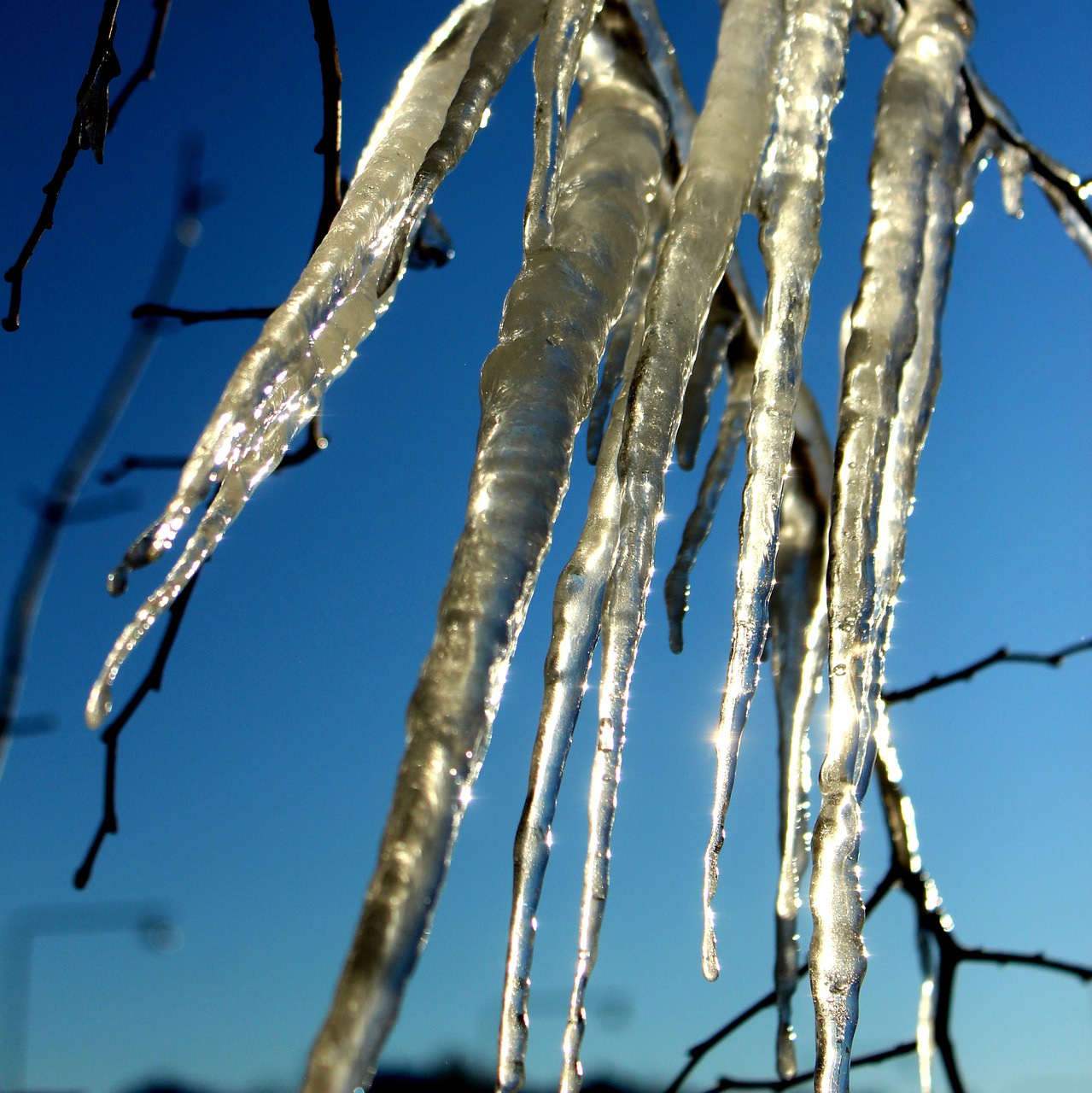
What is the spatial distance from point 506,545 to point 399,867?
208 mm

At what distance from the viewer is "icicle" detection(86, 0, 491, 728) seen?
26.5 inches

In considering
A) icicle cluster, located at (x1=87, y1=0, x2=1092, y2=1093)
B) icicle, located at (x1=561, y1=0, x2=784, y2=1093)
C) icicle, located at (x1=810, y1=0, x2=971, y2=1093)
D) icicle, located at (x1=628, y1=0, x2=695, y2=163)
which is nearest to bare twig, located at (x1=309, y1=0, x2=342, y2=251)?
icicle cluster, located at (x1=87, y1=0, x2=1092, y2=1093)

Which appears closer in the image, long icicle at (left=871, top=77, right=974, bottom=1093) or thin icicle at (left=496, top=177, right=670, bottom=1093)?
thin icicle at (left=496, top=177, right=670, bottom=1093)

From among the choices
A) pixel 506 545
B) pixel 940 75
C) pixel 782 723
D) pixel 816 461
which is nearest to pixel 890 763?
pixel 782 723

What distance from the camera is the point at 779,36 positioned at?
1.04m

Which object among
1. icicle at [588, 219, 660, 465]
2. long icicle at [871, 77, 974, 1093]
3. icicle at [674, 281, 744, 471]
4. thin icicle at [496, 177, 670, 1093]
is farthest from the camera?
icicle at [674, 281, 744, 471]

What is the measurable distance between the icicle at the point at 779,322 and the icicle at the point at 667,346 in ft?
0.08

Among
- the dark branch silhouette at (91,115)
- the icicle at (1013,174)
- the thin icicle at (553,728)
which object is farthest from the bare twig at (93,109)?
the icicle at (1013,174)

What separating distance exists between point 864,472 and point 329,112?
0.79m

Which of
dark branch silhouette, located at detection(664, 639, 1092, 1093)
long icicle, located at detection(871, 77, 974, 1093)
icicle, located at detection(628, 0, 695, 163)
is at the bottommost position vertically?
dark branch silhouette, located at detection(664, 639, 1092, 1093)

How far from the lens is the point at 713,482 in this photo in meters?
1.24

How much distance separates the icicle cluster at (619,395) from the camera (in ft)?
1.98

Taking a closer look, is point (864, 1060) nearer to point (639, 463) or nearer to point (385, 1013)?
point (639, 463)

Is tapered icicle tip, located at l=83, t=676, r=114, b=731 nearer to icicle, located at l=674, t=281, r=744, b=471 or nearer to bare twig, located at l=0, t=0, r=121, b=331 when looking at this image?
bare twig, located at l=0, t=0, r=121, b=331
